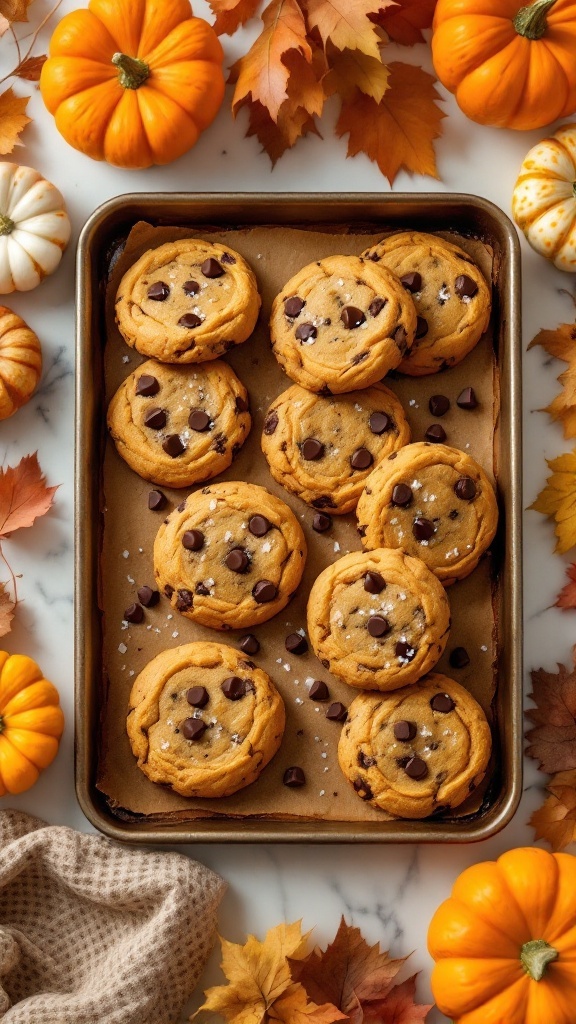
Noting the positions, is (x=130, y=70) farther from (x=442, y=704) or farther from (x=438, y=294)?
(x=442, y=704)

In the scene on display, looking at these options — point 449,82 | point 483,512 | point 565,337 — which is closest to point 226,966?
point 483,512

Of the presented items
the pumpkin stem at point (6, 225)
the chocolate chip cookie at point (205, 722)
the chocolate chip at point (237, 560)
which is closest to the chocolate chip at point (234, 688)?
the chocolate chip cookie at point (205, 722)

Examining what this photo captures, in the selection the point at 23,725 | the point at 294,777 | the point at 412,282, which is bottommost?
the point at 294,777

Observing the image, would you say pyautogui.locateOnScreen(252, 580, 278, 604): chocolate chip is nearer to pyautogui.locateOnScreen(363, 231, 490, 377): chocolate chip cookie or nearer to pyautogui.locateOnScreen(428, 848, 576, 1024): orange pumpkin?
pyautogui.locateOnScreen(363, 231, 490, 377): chocolate chip cookie

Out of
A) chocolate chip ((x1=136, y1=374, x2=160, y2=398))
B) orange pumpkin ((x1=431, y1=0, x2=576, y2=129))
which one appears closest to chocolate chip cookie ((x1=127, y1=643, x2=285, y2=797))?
chocolate chip ((x1=136, y1=374, x2=160, y2=398))

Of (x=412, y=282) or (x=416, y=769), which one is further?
(x=412, y=282)

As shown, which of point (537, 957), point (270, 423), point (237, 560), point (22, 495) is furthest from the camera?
point (22, 495)

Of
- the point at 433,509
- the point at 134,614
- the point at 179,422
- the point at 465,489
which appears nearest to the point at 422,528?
the point at 433,509
